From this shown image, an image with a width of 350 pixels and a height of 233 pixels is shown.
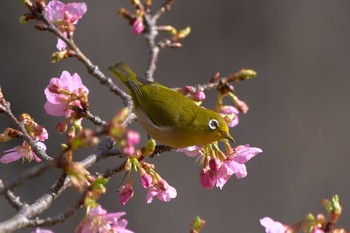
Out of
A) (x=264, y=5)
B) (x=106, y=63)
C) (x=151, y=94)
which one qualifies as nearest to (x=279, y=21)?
(x=264, y=5)

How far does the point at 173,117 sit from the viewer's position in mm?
2006

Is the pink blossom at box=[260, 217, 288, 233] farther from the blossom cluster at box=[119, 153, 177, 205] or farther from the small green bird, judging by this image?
the small green bird

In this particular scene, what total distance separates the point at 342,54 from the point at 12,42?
2330 mm

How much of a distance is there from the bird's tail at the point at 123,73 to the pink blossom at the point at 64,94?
1.75 feet

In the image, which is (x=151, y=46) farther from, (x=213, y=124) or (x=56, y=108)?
(x=56, y=108)

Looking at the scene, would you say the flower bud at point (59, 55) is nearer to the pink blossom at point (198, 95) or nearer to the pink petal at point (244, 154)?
the pink blossom at point (198, 95)

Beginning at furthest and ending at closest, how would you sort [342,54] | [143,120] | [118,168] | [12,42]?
[342,54]
[12,42]
[143,120]
[118,168]

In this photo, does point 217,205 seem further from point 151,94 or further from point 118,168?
point 118,168

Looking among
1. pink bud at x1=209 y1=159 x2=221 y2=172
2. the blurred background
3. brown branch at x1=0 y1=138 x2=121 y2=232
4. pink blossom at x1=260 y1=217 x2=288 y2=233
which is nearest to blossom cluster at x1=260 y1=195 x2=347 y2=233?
pink blossom at x1=260 y1=217 x2=288 y2=233

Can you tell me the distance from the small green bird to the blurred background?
1552 mm

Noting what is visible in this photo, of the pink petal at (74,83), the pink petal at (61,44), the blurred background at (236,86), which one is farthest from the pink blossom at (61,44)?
the blurred background at (236,86)

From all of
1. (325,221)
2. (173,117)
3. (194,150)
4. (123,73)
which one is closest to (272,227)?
(325,221)

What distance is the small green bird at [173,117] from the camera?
1848 millimetres

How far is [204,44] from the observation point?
4.09 m
